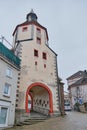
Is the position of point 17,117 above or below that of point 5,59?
below

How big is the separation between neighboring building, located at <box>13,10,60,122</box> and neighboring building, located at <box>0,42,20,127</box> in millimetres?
2278

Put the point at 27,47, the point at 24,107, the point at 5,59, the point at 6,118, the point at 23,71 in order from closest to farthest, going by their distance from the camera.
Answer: the point at 6,118, the point at 5,59, the point at 24,107, the point at 23,71, the point at 27,47

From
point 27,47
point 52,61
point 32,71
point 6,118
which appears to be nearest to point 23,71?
point 32,71

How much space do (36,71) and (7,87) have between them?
6.02 meters

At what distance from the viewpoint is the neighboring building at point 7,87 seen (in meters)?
13.4

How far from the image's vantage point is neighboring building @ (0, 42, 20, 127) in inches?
527

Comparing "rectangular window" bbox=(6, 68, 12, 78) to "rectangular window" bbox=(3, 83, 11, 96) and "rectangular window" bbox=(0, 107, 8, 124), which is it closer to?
"rectangular window" bbox=(3, 83, 11, 96)

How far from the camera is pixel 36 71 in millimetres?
19781

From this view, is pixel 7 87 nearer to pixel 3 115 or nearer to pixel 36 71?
pixel 3 115

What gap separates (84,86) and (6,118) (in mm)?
29975

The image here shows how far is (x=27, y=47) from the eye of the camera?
2103cm

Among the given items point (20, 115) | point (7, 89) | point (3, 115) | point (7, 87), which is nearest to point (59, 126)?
point (3, 115)

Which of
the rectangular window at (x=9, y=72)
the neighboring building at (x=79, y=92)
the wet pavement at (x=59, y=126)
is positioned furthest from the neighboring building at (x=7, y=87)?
the neighboring building at (x=79, y=92)

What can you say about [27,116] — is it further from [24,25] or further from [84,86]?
[84,86]
